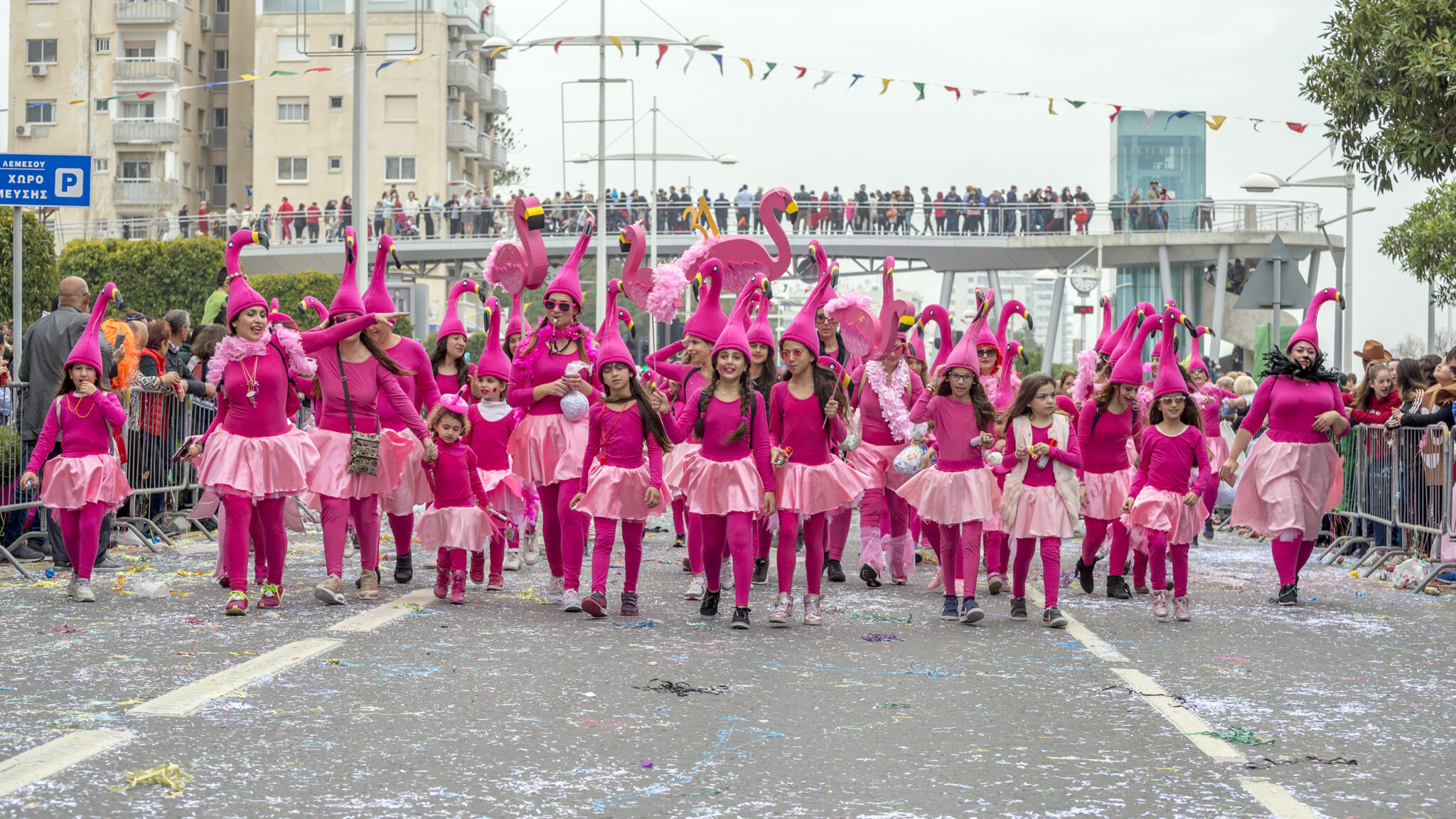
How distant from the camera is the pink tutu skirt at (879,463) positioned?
12070 millimetres

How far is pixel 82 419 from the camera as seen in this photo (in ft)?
33.8

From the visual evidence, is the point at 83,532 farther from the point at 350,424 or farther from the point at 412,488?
the point at 412,488

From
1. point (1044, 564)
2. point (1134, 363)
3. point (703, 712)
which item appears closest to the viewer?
point (703, 712)

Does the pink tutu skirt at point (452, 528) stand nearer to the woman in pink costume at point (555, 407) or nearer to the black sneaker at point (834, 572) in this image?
the woman in pink costume at point (555, 407)

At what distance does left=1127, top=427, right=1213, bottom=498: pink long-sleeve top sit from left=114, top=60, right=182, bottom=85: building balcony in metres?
67.1

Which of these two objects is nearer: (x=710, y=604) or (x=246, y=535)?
(x=246, y=535)

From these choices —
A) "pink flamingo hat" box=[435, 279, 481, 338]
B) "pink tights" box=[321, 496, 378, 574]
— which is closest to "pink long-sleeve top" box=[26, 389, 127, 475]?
"pink tights" box=[321, 496, 378, 574]

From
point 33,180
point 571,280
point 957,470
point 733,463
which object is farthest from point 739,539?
point 33,180

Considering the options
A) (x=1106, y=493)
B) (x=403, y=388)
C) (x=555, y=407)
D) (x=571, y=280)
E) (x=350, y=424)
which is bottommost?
(x=1106, y=493)

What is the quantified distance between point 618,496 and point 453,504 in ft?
4.68

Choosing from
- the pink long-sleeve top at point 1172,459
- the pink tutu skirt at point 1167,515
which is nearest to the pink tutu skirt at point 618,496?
the pink tutu skirt at point 1167,515

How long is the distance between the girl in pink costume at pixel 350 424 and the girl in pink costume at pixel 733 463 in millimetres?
1698

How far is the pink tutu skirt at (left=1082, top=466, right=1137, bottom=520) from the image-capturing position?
37.9ft

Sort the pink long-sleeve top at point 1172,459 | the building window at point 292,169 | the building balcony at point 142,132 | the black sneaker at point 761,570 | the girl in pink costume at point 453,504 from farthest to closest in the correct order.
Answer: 1. the building window at point 292,169
2. the building balcony at point 142,132
3. the black sneaker at point 761,570
4. the pink long-sleeve top at point 1172,459
5. the girl in pink costume at point 453,504
